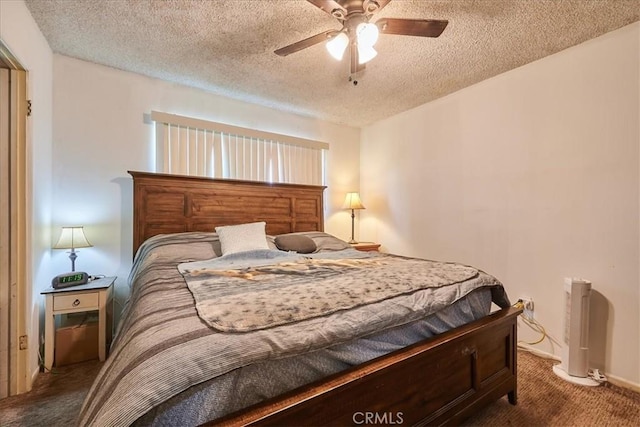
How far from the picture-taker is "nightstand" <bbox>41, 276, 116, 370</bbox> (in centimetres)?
201

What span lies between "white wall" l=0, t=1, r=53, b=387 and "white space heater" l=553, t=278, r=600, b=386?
12.0ft

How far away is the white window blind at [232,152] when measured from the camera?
277 centimetres

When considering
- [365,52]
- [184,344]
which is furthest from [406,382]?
[365,52]

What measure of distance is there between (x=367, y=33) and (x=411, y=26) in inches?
10.1

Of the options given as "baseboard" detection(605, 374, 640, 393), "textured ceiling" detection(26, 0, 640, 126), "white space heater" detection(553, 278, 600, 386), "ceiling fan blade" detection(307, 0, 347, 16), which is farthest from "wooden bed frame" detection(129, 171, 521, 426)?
"ceiling fan blade" detection(307, 0, 347, 16)

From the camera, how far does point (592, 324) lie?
205 cm

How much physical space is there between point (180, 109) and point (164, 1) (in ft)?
4.06

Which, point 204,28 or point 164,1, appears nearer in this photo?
point 164,1

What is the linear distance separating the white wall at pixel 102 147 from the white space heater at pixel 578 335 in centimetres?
358

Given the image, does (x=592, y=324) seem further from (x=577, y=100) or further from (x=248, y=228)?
(x=248, y=228)

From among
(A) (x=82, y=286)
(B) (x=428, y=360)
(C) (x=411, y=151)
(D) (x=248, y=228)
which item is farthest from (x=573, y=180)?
(A) (x=82, y=286)

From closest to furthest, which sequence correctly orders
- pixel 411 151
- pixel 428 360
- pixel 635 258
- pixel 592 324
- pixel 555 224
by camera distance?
pixel 428 360 → pixel 635 258 → pixel 592 324 → pixel 555 224 → pixel 411 151

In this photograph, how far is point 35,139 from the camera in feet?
6.27

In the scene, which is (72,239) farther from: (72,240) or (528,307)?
(528,307)
